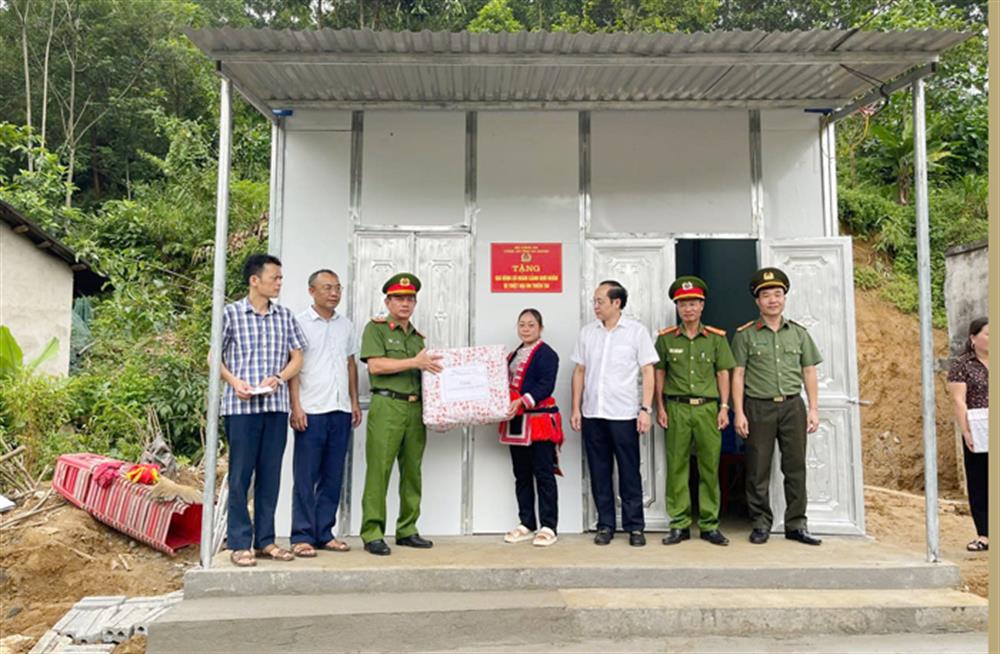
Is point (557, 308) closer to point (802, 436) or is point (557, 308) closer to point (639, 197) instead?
point (639, 197)

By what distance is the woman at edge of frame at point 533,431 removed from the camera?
15.8ft

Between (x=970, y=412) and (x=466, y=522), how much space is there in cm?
366

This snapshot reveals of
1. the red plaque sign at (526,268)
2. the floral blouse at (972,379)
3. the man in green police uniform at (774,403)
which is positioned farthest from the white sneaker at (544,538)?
the floral blouse at (972,379)

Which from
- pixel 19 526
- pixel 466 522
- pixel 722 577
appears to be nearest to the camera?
pixel 722 577

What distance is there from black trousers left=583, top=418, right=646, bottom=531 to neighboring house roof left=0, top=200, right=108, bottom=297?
11.2 m

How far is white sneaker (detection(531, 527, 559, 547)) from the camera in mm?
4801

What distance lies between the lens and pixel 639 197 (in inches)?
216

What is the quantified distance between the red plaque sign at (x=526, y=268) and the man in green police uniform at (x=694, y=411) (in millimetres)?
931

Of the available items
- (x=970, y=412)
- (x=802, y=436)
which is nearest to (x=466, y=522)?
(x=802, y=436)

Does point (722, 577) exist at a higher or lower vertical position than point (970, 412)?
lower

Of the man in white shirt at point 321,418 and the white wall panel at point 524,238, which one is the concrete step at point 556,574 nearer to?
the man in white shirt at point 321,418

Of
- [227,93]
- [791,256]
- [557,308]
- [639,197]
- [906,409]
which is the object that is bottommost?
[906,409]

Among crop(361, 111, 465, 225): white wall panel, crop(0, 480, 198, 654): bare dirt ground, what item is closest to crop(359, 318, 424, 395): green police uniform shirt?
crop(361, 111, 465, 225): white wall panel

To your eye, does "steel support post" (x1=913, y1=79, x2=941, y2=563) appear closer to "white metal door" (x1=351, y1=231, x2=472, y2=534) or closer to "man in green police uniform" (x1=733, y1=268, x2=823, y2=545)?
"man in green police uniform" (x1=733, y1=268, x2=823, y2=545)
